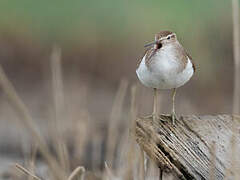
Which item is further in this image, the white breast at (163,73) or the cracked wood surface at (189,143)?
the white breast at (163,73)

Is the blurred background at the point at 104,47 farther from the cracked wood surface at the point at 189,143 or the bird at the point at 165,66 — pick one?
the cracked wood surface at the point at 189,143

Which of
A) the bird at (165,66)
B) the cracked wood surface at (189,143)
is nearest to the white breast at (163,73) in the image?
the bird at (165,66)

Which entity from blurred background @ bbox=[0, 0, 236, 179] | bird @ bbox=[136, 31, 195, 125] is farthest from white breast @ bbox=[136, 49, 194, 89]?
blurred background @ bbox=[0, 0, 236, 179]

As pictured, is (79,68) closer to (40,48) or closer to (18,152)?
(40,48)

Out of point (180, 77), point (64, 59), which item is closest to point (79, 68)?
point (64, 59)

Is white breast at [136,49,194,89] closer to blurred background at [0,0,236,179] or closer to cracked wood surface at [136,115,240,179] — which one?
cracked wood surface at [136,115,240,179]

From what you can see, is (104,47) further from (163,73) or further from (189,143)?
(189,143)

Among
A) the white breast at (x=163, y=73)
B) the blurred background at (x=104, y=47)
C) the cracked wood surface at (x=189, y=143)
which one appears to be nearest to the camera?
the cracked wood surface at (x=189, y=143)

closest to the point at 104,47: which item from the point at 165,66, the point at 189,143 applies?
the point at 165,66
